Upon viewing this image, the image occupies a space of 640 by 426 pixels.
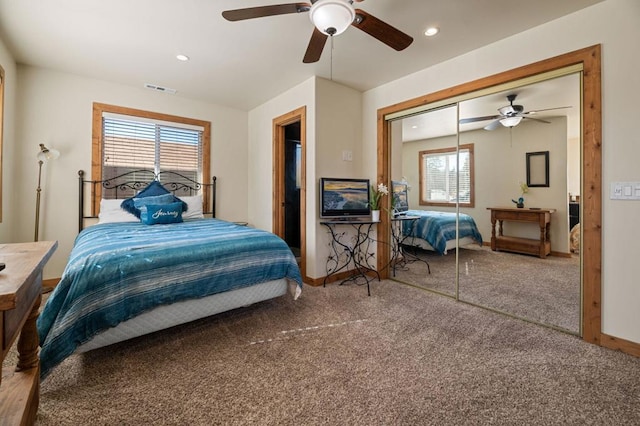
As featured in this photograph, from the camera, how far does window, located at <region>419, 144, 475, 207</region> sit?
3.08 m

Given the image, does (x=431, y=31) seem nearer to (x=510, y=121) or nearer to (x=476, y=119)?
(x=476, y=119)

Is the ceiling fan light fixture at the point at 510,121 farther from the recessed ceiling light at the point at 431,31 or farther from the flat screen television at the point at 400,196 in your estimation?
the flat screen television at the point at 400,196

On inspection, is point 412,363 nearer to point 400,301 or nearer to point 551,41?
point 400,301

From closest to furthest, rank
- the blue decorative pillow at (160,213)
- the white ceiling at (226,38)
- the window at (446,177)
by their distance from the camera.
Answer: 1. the white ceiling at (226,38)
2. the window at (446,177)
3. the blue decorative pillow at (160,213)

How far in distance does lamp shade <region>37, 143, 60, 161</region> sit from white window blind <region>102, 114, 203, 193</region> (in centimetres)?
54

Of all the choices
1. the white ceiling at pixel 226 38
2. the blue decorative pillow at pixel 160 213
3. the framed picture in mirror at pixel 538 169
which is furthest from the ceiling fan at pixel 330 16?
the blue decorative pillow at pixel 160 213

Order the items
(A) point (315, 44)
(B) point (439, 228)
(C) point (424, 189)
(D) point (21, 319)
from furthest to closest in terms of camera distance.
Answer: (C) point (424, 189) → (B) point (439, 228) → (A) point (315, 44) → (D) point (21, 319)

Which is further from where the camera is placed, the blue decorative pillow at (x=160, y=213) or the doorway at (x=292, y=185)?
the doorway at (x=292, y=185)

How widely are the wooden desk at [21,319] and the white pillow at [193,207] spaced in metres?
2.75

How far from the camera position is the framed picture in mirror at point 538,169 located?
8.47 ft

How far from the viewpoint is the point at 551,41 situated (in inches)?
92.9

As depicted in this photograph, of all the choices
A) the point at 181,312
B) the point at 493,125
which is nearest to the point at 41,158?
the point at 181,312

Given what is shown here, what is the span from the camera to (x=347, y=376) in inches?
68.6

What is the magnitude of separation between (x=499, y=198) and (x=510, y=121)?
2.47ft
